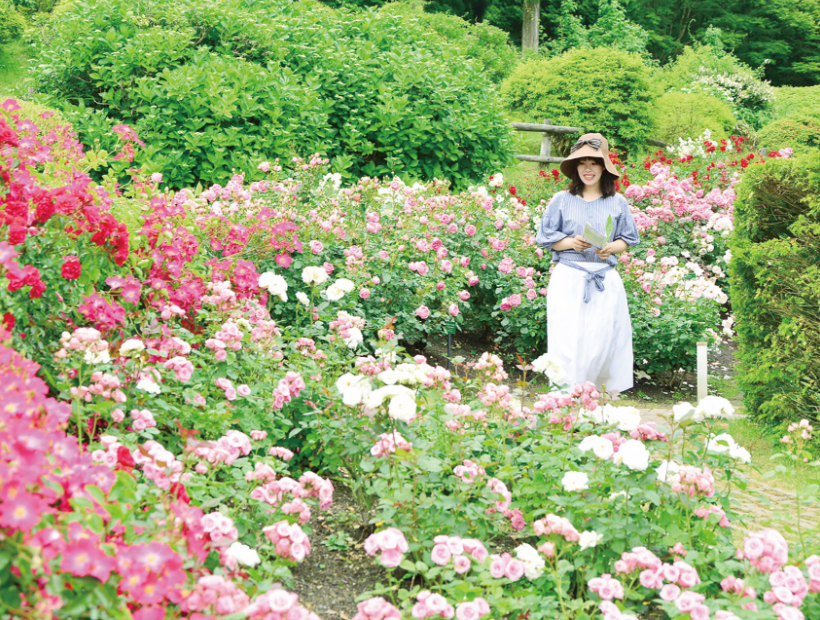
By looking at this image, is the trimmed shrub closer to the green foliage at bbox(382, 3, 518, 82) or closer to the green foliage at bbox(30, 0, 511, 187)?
the green foliage at bbox(382, 3, 518, 82)

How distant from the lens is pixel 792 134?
13.7 metres

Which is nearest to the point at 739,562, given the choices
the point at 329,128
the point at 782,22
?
the point at 329,128

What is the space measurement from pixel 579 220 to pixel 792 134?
37.4 ft

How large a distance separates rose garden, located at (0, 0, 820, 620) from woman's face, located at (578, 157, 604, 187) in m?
1.04

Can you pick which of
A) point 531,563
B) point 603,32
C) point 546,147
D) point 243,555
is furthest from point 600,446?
point 603,32

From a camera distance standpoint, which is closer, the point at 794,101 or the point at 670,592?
the point at 670,592

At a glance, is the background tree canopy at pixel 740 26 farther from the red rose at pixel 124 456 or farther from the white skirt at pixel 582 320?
the red rose at pixel 124 456

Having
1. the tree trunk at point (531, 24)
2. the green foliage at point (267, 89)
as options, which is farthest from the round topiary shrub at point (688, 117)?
the green foliage at point (267, 89)

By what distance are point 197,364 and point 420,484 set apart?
42.1 inches

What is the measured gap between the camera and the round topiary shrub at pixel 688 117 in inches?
599

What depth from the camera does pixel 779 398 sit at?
444cm

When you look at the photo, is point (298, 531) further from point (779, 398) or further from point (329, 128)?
point (329, 128)

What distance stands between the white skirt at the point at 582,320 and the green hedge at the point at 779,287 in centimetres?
91

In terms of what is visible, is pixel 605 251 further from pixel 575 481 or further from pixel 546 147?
pixel 546 147
